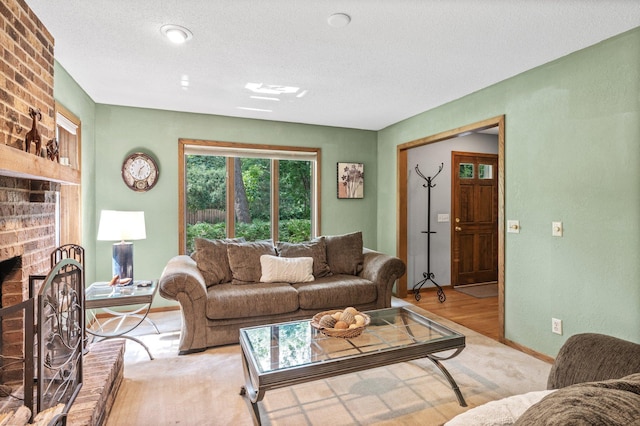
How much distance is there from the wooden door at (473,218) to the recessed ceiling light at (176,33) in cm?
→ 425

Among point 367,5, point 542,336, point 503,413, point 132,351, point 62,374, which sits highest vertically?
point 367,5

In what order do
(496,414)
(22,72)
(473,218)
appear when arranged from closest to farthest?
1. (496,414)
2. (22,72)
3. (473,218)

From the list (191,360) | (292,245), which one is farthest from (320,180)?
(191,360)

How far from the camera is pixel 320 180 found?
498cm

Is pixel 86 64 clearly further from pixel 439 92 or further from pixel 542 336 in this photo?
pixel 542 336

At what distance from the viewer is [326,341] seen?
2221 millimetres

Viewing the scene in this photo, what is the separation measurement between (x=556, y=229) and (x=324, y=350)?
2112 millimetres

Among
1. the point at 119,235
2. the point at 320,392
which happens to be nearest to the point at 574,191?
the point at 320,392

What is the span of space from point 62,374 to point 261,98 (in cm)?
292

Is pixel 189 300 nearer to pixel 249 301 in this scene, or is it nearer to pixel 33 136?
pixel 249 301

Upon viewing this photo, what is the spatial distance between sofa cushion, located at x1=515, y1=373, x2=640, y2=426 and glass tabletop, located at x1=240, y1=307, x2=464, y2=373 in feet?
4.27

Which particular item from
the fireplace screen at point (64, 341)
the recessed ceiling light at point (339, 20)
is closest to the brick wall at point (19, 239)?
the fireplace screen at point (64, 341)

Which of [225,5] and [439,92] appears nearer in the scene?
[225,5]

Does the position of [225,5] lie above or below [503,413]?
above
